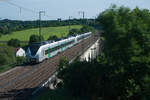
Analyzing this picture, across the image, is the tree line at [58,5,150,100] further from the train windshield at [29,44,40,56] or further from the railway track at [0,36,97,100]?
the train windshield at [29,44,40,56]

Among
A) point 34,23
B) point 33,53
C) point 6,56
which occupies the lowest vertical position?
point 6,56

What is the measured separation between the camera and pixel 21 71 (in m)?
27.5

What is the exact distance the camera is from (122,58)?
49.6ft

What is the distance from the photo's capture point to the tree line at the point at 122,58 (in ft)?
47.2

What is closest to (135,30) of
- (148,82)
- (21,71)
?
(148,82)

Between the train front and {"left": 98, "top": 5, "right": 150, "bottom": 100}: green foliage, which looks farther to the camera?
the train front

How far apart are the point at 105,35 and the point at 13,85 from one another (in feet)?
32.8

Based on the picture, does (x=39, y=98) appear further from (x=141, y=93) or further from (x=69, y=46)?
(x=69, y=46)

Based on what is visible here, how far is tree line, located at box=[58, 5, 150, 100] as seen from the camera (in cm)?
1439

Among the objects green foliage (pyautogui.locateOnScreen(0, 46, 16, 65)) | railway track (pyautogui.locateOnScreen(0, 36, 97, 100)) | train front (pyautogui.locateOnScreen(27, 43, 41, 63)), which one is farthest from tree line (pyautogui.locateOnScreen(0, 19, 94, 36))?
railway track (pyautogui.locateOnScreen(0, 36, 97, 100))

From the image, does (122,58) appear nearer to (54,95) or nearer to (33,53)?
(54,95)

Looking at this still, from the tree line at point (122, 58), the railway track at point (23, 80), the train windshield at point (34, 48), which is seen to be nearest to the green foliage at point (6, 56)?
the railway track at point (23, 80)

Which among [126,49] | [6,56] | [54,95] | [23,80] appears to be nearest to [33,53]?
[23,80]

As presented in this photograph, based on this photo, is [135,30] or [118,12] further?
[118,12]
